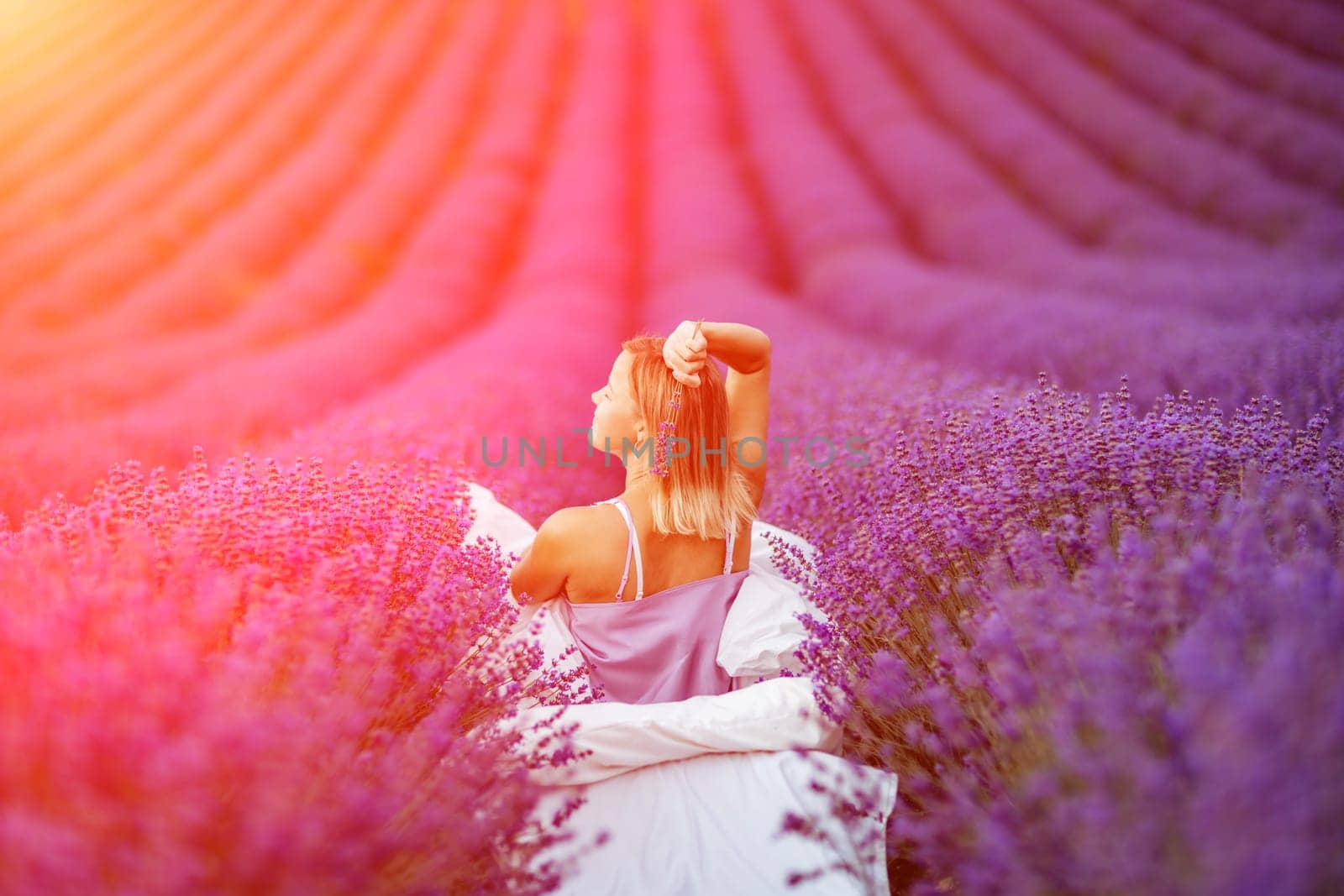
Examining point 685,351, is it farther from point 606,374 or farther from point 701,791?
point 606,374

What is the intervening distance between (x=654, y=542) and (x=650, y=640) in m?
0.19

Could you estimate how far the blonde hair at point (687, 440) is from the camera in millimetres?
1635

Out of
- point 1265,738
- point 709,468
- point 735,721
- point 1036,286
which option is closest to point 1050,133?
point 1036,286

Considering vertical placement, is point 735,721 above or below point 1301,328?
below

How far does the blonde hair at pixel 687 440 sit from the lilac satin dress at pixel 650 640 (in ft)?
0.31

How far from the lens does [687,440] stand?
165 cm

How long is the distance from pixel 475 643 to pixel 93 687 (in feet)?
2.19

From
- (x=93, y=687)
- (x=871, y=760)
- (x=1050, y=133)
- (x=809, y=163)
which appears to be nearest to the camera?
(x=93, y=687)

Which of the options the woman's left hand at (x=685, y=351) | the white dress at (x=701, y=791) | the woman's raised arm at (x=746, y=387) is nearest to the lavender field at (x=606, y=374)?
the white dress at (x=701, y=791)

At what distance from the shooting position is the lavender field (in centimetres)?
75

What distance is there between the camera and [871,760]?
4.93ft

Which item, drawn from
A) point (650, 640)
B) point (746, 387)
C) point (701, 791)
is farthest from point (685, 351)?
point (701, 791)

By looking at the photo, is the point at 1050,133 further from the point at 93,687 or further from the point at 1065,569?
the point at 93,687

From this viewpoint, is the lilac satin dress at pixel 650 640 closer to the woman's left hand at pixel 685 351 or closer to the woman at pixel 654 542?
the woman at pixel 654 542
